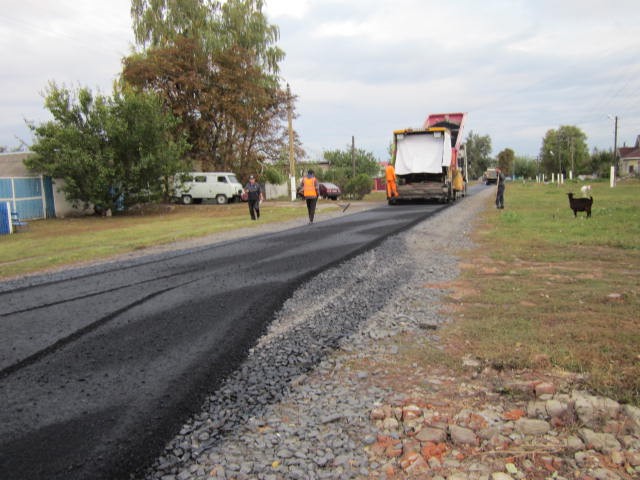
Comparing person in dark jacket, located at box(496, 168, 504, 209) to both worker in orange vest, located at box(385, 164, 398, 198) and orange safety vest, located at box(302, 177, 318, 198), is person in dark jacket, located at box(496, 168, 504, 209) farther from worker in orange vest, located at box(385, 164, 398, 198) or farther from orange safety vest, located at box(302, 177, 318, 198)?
orange safety vest, located at box(302, 177, 318, 198)

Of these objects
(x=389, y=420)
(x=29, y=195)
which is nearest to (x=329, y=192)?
(x=29, y=195)

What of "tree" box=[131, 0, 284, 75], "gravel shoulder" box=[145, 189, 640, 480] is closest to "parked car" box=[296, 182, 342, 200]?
"tree" box=[131, 0, 284, 75]

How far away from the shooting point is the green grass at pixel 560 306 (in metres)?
4.18

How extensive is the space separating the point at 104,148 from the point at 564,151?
98.2m

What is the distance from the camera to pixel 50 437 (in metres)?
3.23

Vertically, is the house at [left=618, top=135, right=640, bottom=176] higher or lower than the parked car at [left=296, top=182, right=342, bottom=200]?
higher

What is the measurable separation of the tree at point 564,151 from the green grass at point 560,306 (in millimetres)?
84896

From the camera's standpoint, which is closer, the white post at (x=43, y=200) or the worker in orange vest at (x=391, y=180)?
the worker in orange vest at (x=391, y=180)

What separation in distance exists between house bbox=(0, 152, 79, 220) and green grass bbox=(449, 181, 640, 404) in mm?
22486

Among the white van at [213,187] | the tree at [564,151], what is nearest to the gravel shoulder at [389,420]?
the white van at [213,187]

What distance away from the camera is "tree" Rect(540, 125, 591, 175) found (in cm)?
9625

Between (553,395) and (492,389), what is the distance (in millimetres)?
417

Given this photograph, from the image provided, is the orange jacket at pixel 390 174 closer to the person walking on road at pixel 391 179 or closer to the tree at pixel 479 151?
the person walking on road at pixel 391 179

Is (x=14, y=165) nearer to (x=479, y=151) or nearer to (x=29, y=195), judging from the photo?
(x=29, y=195)
